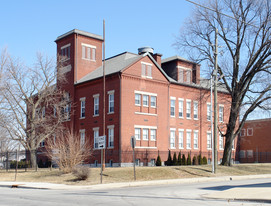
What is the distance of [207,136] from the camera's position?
162 feet

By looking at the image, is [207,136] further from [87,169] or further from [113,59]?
[87,169]

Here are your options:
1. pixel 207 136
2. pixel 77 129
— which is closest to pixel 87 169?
pixel 77 129

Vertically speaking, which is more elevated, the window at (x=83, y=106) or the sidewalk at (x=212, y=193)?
the window at (x=83, y=106)

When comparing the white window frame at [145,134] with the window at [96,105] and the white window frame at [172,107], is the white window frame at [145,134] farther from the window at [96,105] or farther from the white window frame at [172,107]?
the window at [96,105]

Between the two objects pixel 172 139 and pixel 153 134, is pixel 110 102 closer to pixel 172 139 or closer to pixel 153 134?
pixel 153 134

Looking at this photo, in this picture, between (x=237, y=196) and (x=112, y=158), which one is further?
(x=112, y=158)

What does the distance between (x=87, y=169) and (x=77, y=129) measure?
22.2 m

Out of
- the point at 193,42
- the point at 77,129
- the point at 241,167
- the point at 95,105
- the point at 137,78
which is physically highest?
the point at 193,42

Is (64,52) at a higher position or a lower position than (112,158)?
higher

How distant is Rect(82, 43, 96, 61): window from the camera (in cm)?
4609

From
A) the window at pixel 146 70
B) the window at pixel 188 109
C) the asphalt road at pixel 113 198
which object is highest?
the window at pixel 146 70

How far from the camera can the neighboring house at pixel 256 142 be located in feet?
179

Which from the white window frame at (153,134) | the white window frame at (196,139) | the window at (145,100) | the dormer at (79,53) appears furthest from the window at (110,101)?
the white window frame at (196,139)

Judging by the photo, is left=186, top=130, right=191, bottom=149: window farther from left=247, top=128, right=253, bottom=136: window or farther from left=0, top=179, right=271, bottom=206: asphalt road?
left=0, top=179, right=271, bottom=206: asphalt road
